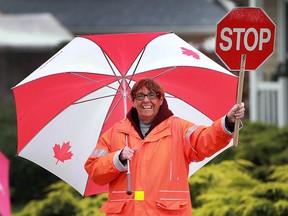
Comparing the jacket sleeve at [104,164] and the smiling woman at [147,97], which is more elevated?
the smiling woman at [147,97]

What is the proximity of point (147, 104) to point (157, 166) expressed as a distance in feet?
1.24

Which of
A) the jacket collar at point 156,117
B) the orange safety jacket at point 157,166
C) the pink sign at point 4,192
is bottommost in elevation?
the pink sign at point 4,192

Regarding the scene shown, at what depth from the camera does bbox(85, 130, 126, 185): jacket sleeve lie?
223 inches

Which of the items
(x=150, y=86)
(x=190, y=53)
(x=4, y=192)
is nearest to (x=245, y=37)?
(x=190, y=53)

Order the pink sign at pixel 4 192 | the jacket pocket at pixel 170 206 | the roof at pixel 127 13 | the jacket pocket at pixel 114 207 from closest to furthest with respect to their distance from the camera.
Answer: the pink sign at pixel 4 192 < the jacket pocket at pixel 170 206 < the jacket pocket at pixel 114 207 < the roof at pixel 127 13

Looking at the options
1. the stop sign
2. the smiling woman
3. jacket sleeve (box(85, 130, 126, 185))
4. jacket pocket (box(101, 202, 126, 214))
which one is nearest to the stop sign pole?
the stop sign

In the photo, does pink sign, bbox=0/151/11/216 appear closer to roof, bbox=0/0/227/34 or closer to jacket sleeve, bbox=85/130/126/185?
jacket sleeve, bbox=85/130/126/185

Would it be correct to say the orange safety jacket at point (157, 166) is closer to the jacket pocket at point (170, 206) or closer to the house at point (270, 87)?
the jacket pocket at point (170, 206)

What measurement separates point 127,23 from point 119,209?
22789 mm

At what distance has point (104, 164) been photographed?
18.7 feet

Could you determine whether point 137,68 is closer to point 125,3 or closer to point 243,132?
point 243,132

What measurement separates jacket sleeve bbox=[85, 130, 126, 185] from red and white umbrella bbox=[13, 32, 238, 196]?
0.61 meters

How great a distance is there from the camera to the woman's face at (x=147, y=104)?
→ 5.71m

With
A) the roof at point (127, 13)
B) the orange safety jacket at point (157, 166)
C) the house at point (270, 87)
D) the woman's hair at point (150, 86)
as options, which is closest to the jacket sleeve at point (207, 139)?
the orange safety jacket at point (157, 166)
